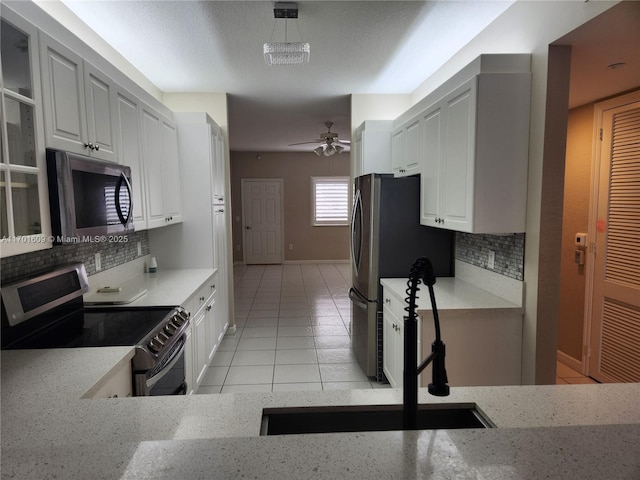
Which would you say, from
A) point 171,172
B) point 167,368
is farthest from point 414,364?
point 171,172

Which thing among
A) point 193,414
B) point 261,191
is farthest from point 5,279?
point 261,191

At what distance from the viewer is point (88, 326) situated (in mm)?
1979

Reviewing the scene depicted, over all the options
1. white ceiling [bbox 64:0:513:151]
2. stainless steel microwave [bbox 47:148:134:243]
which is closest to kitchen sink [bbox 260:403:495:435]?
stainless steel microwave [bbox 47:148:134:243]

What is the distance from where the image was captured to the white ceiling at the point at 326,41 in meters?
2.28

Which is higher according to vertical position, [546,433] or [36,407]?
[546,433]

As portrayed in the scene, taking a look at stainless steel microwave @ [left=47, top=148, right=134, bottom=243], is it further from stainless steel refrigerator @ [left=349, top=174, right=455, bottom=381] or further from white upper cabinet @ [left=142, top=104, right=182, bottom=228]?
stainless steel refrigerator @ [left=349, top=174, right=455, bottom=381]

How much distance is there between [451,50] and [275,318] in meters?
3.56

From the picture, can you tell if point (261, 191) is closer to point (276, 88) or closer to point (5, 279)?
point (276, 88)

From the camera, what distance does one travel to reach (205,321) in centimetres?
309

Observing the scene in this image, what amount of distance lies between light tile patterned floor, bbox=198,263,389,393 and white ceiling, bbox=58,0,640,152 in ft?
8.76

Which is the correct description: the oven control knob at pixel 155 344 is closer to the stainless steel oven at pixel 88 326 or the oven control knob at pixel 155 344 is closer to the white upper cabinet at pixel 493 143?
the stainless steel oven at pixel 88 326

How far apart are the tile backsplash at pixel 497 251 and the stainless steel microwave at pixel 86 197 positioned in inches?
93.4

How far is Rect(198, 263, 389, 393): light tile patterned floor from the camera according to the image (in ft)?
10.5

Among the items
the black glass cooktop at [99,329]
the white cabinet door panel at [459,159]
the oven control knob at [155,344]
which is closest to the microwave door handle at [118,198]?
the black glass cooktop at [99,329]
